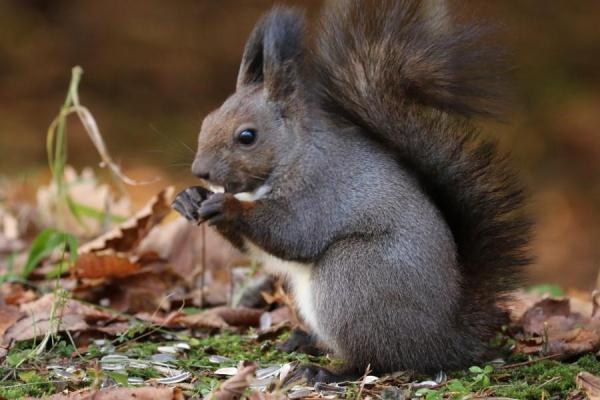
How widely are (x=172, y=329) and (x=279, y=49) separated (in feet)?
2.98

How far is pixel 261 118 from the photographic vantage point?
260 cm

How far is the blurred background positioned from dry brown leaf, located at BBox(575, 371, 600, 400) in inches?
161

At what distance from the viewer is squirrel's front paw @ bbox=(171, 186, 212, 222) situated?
2.52 meters

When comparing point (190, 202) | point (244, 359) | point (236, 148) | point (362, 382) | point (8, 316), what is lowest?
point (362, 382)

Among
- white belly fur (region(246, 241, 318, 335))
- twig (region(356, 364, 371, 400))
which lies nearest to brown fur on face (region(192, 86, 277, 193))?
white belly fur (region(246, 241, 318, 335))

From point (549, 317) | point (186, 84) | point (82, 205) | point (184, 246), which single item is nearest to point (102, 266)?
point (184, 246)

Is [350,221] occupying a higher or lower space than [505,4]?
lower

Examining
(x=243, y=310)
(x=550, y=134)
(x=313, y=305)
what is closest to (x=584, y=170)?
(x=550, y=134)

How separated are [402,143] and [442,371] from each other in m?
0.59

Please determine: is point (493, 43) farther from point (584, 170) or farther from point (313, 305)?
point (584, 170)

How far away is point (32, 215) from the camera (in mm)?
4207

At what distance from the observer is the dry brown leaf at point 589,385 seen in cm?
204

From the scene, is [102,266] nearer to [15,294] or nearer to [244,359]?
[15,294]

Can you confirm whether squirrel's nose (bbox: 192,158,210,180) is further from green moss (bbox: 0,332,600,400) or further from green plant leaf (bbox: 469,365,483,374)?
green plant leaf (bbox: 469,365,483,374)
